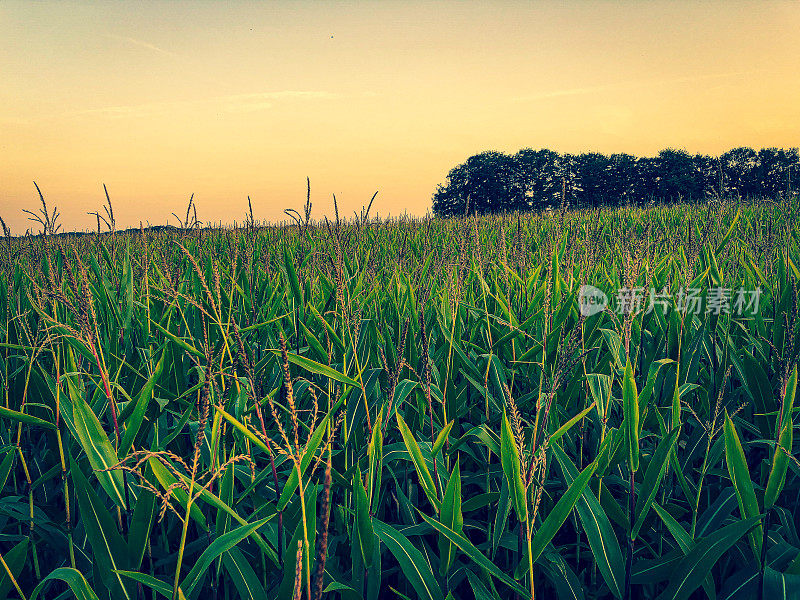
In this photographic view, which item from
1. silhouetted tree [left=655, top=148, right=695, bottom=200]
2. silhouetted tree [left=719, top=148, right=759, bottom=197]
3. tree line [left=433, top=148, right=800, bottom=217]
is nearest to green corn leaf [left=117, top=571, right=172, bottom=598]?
silhouetted tree [left=719, top=148, right=759, bottom=197]

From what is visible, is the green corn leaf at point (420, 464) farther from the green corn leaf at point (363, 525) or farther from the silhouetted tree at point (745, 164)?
the silhouetted tree at point (745, 164)

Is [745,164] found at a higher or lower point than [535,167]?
lower

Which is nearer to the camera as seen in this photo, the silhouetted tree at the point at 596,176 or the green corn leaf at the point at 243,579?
the green corn leaf at the point at 243,579

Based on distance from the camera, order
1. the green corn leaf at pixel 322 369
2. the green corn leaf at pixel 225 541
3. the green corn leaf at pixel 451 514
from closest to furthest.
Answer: the green corn leaf at pixel 225 541 < the green corn leaf at pixel 451 514 < the green corn leaf at pixel 322 369

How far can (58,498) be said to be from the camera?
1494 mm

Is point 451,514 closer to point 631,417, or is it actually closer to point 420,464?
point 420,464

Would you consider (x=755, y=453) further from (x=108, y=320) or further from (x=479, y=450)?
(x=108, y=320)

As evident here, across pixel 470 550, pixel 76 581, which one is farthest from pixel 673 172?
pixel 76 581

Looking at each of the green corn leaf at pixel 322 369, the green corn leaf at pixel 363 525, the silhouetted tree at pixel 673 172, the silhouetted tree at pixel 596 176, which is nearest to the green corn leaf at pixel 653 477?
the green corn leaf at pixel 363 525

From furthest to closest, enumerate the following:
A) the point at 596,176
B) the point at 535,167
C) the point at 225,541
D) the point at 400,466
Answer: the point at 535,167 → the point at 596,176 → the point at 400,466 → the point at 225,541

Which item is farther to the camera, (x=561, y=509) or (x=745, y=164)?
(x=745, y=164)

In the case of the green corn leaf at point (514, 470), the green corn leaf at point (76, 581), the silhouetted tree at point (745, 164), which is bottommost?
the green corn leaf at point (76, 581)

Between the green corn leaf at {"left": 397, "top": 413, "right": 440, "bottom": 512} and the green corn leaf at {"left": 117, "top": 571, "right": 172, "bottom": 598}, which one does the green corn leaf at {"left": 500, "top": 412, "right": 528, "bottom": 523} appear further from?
the green corn leaf at {"left": 117, "top": 571, "right": 172, "bottom": 598}

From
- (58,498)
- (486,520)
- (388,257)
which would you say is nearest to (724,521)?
(486,520)
